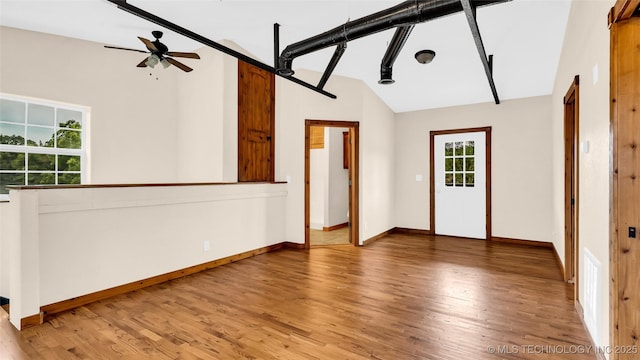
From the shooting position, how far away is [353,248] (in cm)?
502

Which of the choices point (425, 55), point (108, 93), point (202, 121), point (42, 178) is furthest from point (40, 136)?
point (425, 55)

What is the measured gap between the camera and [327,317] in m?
2.59

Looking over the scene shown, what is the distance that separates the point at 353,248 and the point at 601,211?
11.3ft

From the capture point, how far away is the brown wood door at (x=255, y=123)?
192 inches

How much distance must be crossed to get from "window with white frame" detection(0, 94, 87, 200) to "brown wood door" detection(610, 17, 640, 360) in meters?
5.86

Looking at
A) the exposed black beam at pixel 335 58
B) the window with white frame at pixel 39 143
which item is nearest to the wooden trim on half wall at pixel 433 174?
the exposed black beam at pixel 335 58

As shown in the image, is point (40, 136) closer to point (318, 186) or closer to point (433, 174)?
point (318, 186)

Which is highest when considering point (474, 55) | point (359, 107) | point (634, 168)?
point (474, 55)

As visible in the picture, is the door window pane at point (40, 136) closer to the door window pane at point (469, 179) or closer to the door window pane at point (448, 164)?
the door window pane at point (448, 164)

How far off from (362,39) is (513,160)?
135 inches

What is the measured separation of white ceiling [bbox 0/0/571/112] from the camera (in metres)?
3.39

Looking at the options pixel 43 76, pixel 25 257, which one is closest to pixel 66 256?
pixel 25 257

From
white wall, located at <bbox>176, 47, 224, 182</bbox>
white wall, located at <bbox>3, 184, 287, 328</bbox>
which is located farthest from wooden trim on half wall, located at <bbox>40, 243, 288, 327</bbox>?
white wall, located at <bbox>176, 47, 224, 182</bbox>

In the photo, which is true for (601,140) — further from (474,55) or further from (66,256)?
(66,256)
